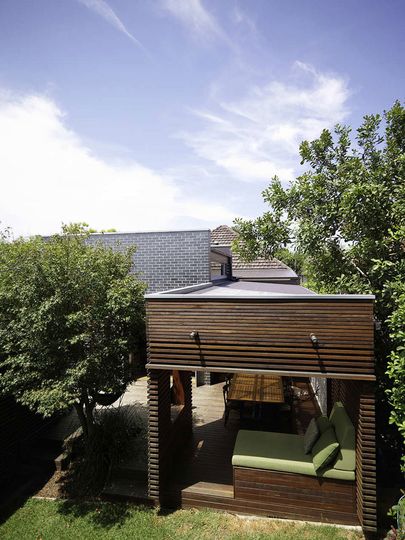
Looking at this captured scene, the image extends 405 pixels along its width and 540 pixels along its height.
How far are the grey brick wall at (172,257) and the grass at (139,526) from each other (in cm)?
746

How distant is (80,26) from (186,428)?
468 inches

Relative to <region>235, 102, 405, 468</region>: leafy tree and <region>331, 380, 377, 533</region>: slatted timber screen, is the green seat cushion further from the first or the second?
<region>235, 102, 405, 468</region>: leafy tree

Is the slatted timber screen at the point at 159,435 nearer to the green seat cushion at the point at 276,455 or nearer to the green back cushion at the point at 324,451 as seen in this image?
the green seat cushion at the point at 276,455

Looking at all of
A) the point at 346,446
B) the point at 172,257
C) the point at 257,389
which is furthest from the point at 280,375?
the point at 172,257

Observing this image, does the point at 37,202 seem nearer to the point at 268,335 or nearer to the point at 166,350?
the point at 166,350

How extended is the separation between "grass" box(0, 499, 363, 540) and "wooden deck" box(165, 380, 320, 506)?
12.8 inches

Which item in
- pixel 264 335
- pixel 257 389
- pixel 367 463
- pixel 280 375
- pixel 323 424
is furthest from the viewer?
pixel 257 389

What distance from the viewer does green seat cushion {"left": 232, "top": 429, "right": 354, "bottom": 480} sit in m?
5.55

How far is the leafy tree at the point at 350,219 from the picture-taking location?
21.8ft

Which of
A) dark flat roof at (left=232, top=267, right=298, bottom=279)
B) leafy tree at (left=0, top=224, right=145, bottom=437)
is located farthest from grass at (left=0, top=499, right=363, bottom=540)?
dark flat roof at (left=232, top=267, right=298, bottom=279)

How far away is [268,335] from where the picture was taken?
18.0 ft

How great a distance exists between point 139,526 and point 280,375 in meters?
4.00

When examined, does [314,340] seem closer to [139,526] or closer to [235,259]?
[139,526]

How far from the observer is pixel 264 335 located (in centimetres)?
552
